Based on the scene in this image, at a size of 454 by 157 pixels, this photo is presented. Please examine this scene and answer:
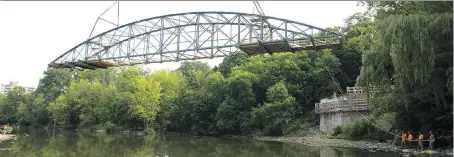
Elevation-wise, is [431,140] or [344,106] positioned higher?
[344,106]

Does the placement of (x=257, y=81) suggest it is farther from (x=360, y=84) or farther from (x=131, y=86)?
(x=360, y=84)

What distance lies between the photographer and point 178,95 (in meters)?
46.5

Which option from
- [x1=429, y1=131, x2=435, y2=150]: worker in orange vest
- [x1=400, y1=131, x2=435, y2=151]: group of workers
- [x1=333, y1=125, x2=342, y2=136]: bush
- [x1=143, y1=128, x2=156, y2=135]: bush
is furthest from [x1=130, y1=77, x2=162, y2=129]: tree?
[x1=429, y1=131, x2=435, y2=150]: worker in orange vest

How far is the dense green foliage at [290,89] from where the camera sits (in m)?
13.8

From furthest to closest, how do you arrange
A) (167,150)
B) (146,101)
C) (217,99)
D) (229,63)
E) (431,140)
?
(229,63) → (146,101) → (217,99) → (167,150) → (431,140)

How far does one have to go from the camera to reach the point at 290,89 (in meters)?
37.3

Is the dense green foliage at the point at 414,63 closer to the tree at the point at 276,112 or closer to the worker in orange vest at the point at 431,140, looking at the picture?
the worker in orange vest at the point at 431,140

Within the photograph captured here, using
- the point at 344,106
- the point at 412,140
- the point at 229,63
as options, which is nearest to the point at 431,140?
the point at 412,140

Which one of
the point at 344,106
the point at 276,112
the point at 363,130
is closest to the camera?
the point at 363,130

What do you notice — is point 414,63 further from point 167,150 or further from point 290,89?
point 290,89

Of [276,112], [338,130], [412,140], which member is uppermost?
[276,112]

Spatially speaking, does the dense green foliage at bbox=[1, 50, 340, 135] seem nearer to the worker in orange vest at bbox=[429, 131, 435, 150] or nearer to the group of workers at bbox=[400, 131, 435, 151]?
the group of workers at bbox=[400, 131, 435, 151]

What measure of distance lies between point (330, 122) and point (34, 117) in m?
54.1

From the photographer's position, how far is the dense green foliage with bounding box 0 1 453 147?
1380cm
